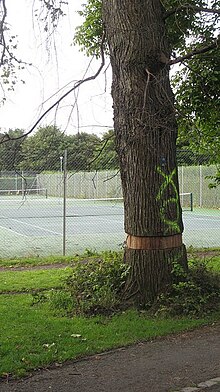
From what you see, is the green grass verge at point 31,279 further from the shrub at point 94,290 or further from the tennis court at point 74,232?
the tennis court at point 74,232

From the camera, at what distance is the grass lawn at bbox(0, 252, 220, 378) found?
576cm

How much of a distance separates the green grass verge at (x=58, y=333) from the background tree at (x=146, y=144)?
82 cm

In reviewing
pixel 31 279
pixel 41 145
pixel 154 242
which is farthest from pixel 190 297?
pixel 41 145

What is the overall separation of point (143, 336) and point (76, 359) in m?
1.13

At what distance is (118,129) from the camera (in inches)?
328

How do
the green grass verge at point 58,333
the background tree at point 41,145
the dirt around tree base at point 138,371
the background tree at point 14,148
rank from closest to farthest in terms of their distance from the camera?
the dirt around tree base at point 138,371, the green grass verge at point 58,333, the background tree at point 14,148, the background tree at point 41,145

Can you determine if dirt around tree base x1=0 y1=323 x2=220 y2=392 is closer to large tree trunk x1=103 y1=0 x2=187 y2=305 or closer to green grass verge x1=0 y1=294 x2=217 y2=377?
green grass verge x1=0 y1=294 x2=217 y2=377

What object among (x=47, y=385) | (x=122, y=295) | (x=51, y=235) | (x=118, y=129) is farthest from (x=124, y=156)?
(x=51, y=235)

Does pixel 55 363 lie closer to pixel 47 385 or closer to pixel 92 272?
pixel 47 385

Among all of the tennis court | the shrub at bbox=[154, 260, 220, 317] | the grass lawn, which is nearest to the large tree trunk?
the shrub at bbox=[154, 260, 220, 317]

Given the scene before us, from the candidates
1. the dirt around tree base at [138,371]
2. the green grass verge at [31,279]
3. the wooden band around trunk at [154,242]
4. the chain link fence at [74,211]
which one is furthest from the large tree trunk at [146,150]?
the green grass verge at [31,279]

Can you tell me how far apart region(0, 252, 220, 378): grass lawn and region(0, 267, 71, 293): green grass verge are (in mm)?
1082

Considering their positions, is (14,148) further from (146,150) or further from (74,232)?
(74,232)

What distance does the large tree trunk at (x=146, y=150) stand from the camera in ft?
26.2
